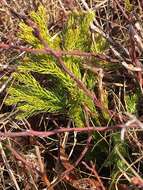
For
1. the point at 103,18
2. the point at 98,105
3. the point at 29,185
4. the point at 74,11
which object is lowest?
the point at 29,185

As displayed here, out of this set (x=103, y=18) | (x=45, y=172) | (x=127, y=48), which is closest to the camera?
(x=45, y=172)

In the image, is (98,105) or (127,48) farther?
(127,48)

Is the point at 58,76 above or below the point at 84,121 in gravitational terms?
above

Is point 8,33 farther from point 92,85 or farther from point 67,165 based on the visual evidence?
point 67,165

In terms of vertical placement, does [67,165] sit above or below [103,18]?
below

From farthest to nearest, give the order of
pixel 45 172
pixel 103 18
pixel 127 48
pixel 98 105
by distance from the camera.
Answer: pixel 103 18, pixel 127 48, pixel 45 172, pixel 98 105

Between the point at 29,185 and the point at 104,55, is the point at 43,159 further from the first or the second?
the point at 104,55

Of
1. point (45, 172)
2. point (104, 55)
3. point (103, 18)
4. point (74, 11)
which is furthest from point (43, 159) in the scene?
point (103, 18)
